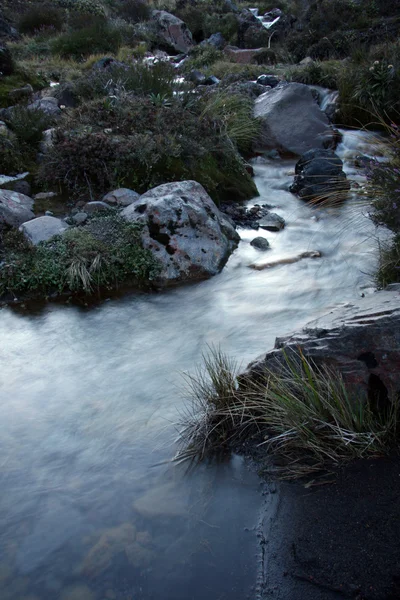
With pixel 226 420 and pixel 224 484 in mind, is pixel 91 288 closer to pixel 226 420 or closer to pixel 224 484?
pixel 226 420

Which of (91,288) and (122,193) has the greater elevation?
(122,193)

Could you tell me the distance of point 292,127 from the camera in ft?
40.3

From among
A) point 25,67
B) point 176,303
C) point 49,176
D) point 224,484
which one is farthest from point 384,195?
point 25,67

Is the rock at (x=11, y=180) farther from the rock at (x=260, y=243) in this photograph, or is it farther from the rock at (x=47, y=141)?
the rock at (x=260, y=243)

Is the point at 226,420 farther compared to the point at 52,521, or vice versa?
the point at 226,420

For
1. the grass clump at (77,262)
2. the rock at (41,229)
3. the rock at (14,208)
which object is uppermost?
the rock at (14,208)

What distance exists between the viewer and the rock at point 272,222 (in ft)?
28.0

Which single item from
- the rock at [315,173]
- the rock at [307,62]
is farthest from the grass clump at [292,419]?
the rock at [307,62]

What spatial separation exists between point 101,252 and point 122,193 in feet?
5.19

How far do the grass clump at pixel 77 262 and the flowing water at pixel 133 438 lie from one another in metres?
0.41

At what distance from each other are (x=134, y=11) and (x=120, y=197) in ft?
79.9

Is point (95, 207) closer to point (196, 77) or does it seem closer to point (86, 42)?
point (196, 77)

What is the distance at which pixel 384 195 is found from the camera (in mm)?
5211

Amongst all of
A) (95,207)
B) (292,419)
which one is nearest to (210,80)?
(95,207)
